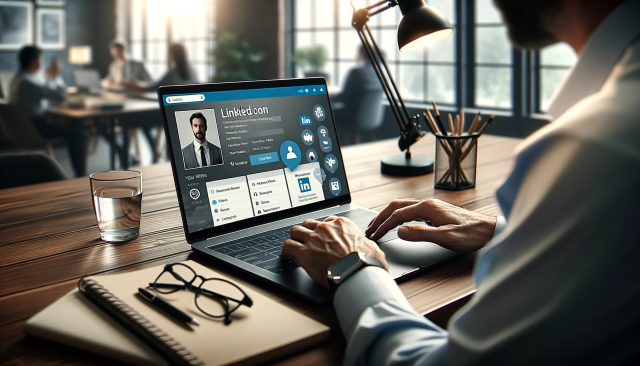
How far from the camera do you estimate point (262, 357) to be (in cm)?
66

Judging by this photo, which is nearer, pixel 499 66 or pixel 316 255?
pixel 316 255

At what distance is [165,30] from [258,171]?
30.6 feet

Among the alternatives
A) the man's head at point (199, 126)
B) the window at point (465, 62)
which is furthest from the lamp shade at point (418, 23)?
the window at point (465, 62)

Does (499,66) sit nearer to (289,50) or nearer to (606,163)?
(289,50)

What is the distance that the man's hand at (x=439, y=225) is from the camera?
39.4 inches

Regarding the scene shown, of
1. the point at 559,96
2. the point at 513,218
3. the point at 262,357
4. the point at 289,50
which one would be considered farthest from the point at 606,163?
the point at 289,50

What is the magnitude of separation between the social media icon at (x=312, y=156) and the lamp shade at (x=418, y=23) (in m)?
0.40

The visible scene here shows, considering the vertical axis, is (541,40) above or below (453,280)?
above

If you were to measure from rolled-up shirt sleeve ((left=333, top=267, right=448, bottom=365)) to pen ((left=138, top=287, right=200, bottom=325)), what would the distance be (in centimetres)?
→ 20

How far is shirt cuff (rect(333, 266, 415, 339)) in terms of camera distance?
719 millimetres

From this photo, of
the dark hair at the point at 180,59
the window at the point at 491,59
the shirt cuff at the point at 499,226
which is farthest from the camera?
the dark hair at the point at 180,59

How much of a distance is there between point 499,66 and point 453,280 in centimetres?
469

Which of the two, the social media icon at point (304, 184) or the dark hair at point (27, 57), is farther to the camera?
the dark hair at point (27, 57)

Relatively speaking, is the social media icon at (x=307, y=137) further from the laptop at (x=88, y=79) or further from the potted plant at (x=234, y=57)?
the laptop at (x=88, y=79)
